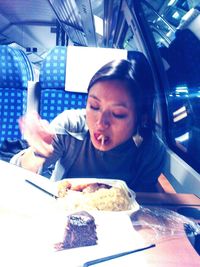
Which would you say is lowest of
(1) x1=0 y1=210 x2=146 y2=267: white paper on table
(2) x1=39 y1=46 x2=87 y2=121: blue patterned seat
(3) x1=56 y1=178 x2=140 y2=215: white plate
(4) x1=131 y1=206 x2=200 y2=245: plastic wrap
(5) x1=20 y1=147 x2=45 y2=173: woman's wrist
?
(4) x1=131 y1=206 x2=200 y2=245: plastic wrap

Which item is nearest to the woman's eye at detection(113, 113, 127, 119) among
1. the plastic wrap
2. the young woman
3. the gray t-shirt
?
the young woman

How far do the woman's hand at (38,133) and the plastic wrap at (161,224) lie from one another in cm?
48

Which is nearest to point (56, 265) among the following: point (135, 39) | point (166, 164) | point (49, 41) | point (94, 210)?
point (94, 210)

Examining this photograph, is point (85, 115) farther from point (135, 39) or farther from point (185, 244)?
point (185, 244)

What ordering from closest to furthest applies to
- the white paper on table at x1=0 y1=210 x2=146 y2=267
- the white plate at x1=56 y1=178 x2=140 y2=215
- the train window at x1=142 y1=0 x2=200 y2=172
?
the white paper on table at x1=0 y1=210 x2=146 y2=267 < the white plate at x1=56 y1=178 x2=140 y2=215 < the train window at x1=142 y1=0 x2=200 y2=172

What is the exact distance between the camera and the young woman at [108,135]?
49.2 inches

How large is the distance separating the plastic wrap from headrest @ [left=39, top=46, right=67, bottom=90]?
2.13 feet

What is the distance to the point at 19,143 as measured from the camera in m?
1.30

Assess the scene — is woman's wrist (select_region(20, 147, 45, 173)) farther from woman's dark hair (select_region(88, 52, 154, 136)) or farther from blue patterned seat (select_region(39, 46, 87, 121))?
woman's dark hair (select_region(88, 52, 154, 136))

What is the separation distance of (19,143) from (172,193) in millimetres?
694

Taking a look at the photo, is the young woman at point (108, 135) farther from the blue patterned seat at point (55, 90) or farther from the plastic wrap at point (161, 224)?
the plastic wrap at point (161, 224)

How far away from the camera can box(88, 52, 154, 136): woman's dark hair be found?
4.09ft

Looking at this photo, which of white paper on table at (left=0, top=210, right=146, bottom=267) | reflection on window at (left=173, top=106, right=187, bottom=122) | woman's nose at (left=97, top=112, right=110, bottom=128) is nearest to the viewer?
white paper on table at (left=0, top=210, right=146, bottom=267)

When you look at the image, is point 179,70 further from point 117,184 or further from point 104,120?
point 117,184
